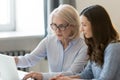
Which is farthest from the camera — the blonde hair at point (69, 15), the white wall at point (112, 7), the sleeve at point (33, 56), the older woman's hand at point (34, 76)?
the white wall at point (112, 7)

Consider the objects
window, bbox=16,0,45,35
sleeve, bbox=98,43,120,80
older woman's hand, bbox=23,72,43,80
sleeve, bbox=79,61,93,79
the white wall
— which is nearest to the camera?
sleeve, bbox=98,43,120,80

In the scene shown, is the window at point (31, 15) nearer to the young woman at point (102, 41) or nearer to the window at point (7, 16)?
the window at point (7, 16)

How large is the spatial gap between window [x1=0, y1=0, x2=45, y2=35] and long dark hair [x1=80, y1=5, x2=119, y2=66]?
1.69 meters

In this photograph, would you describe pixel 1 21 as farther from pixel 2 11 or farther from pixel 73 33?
pixel 73 33

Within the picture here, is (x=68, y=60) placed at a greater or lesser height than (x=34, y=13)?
lesser

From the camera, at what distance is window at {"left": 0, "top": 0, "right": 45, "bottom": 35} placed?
3.44 m

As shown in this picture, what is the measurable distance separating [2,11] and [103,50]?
2.06 metres

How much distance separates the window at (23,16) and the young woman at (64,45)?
114 cm

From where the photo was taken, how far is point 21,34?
3.36 metres

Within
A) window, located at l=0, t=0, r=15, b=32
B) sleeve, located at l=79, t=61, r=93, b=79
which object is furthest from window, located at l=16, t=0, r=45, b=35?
sleeve, located at l=79, t=61, r=93, b=79

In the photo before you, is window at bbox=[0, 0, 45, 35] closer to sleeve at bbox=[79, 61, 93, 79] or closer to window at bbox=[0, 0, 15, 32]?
window at bbox=[0, 0, 15, 32]

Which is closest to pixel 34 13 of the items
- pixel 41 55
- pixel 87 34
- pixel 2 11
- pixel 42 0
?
pixel 42 0

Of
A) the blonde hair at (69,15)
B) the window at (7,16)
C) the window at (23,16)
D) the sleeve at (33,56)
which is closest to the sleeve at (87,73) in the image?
the blonde hair at (69,15)

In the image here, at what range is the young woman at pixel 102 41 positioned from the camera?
1681 mm
